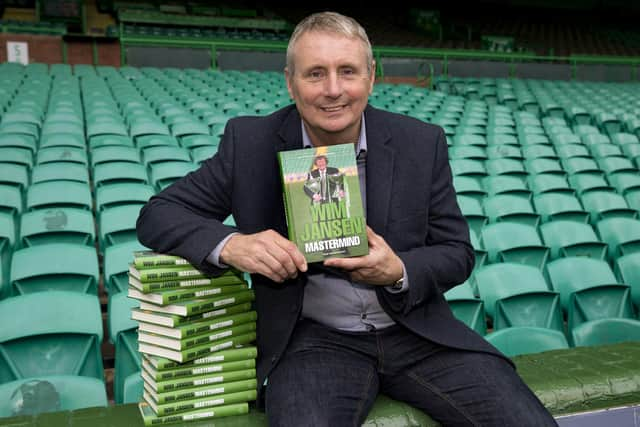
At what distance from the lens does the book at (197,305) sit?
1421 millimetres

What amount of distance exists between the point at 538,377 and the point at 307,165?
1.08 metres

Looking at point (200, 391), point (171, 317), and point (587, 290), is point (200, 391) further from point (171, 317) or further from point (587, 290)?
point (587, 290)

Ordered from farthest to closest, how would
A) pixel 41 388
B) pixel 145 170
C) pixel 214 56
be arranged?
pixel 214 56 < pixel 145 170 < pixel 41 388

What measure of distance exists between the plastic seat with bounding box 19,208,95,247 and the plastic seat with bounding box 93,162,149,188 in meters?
0.73

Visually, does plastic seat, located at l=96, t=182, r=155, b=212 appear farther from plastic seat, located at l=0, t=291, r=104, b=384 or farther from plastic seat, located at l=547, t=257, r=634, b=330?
plastic seat, located at l=547, t=257, r=634, b=330

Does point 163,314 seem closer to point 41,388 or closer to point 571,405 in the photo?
point 41,388

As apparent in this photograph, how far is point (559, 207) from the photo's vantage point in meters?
4.71

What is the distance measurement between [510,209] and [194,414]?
3.55m

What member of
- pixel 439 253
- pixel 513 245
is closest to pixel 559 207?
pixel 513 245

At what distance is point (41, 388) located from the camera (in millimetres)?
1948

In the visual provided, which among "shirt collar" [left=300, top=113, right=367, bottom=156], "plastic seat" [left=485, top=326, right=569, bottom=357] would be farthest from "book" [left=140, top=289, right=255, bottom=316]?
"plastic seat" [left=485, top=326, right=569, bottom=357]

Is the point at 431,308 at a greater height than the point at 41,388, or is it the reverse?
the point at 431,308

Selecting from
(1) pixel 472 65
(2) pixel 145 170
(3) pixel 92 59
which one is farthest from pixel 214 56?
(2) pixel 145 170

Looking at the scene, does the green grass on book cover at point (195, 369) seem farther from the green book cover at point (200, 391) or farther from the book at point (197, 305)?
the book at point (197, 305)
